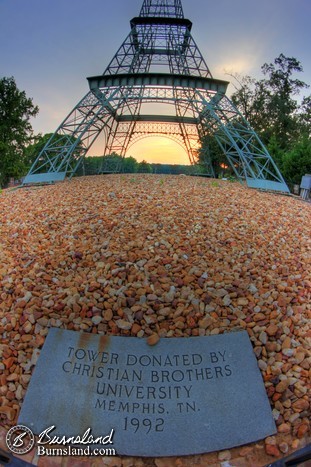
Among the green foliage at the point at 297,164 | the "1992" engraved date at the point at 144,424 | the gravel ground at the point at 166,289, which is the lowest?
the "1992" engraved date at the point at 144,424

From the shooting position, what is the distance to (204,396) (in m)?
2.26

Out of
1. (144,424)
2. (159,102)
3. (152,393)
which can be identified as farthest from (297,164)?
(144,424)

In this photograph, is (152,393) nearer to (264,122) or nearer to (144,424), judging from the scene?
(144,424)

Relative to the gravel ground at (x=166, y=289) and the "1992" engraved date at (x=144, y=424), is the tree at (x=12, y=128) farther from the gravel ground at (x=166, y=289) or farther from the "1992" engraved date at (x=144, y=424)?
the "1992" engraved date at (x=144, y=424)

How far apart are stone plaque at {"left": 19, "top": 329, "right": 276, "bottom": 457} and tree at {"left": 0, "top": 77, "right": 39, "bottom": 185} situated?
753 inches

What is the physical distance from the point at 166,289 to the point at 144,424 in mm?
1349

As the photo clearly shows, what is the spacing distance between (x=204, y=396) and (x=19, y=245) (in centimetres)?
358

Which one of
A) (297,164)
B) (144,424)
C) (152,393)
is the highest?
(297,164)

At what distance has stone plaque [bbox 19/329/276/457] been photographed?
209cm

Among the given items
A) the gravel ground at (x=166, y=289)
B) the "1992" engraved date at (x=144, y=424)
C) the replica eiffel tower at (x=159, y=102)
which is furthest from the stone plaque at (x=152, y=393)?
the replica eiffel tower at (x=159, y=102)

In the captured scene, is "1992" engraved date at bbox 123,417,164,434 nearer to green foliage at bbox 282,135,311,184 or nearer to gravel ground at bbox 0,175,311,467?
gravel ground at bbox 0,175,311,467

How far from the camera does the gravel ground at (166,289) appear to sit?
242 cm

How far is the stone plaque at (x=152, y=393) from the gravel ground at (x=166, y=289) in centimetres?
11

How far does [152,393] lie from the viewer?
2.26 m
